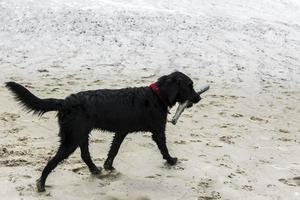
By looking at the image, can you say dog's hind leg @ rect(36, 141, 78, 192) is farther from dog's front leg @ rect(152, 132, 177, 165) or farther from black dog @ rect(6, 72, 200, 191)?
dog's front leg @ rect(152, 132, 177, 165)

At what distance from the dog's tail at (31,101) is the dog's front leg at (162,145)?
1291 millimetres

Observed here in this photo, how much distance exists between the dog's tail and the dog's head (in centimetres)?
127

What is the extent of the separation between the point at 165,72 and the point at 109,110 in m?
6.04

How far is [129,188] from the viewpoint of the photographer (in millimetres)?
5934

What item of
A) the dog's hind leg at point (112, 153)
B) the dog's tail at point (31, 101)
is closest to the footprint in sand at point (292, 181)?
the dog's hind leg at point (112, 153)

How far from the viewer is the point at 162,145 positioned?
21.5 feet

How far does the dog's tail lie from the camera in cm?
552

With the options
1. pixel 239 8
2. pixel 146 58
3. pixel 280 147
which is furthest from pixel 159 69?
pixel 239 8

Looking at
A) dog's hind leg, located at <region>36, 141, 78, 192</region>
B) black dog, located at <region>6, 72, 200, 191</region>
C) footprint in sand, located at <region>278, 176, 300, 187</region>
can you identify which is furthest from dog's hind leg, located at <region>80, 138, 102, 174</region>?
footprint in sand, located at <region>278, 176, 300, 187</region>

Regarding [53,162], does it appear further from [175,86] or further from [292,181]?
[292,181]

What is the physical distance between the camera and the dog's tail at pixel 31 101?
552 centimetres

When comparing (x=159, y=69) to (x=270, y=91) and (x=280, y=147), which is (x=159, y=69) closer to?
(x=270, y=91)

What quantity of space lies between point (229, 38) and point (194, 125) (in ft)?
20.0

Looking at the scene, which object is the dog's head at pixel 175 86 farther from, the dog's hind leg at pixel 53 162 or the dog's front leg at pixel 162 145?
the dog's hind leg at pixel 53 162
